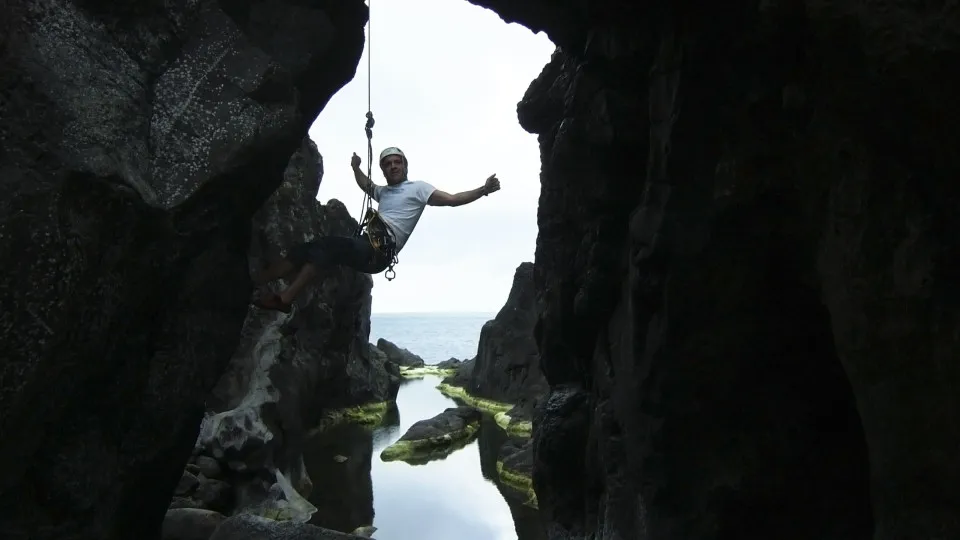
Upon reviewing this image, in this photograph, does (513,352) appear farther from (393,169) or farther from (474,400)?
(393,169)

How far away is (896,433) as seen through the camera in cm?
A: 378

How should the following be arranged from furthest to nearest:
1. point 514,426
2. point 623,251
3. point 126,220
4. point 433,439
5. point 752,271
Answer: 1. point 514,426
2. point 433,439
3. point 623,251
4. point 752,271
5. point 126,220

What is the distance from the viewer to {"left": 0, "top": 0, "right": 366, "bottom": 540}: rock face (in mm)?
4051

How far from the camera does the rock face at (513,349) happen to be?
103ft

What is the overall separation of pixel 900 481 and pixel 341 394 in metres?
25.2

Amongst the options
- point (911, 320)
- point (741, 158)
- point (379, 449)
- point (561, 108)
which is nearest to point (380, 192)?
point (561, 108)

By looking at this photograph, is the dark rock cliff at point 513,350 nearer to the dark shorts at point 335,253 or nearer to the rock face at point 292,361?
the rock face at point 292,361

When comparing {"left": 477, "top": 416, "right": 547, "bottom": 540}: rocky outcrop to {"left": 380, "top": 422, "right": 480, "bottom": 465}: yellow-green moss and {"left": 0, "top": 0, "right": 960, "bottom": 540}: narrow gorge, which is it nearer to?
{"left": 380, "top": 422, "right": 480, "bottom": 465}: yellow-green moss

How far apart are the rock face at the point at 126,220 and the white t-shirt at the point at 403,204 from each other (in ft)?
5.79

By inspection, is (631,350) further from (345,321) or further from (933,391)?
(345,321)

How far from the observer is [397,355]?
199ft

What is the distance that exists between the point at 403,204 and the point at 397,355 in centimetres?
5398

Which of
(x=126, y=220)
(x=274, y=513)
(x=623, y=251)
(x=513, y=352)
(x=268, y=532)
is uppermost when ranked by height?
(x=623, y=251)


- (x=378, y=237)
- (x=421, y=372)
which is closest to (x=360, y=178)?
(x=378, y=237)
